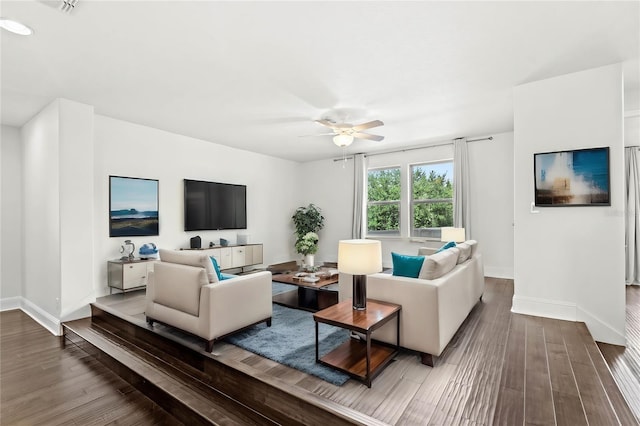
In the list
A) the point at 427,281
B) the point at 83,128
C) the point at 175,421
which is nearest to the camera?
the point at 175,421

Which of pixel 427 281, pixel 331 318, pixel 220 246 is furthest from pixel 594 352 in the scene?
pixel 220 246

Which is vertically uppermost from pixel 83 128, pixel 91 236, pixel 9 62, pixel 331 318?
pixel 9 62

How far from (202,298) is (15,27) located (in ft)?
8.45

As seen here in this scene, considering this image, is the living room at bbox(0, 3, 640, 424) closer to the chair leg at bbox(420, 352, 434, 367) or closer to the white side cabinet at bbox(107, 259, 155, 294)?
the white side cabinet at bbox(107, 259, 155, 294)

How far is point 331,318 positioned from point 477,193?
4.73m

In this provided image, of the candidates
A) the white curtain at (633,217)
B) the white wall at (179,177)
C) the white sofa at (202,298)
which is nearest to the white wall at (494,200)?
the white curtain at (633,217)

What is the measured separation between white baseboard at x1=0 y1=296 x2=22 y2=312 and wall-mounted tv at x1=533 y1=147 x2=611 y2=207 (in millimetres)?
7415

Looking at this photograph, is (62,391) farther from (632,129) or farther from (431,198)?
(632,129)

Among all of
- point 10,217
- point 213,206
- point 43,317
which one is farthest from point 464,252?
point 10,217

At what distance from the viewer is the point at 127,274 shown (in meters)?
4.18

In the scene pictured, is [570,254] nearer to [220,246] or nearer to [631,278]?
[631,278]

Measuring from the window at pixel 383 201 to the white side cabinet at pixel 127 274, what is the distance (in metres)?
4.75

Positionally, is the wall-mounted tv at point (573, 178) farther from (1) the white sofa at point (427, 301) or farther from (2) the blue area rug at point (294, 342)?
(2) the blue area rug at point (294, 342)

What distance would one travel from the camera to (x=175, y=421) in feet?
7.21
